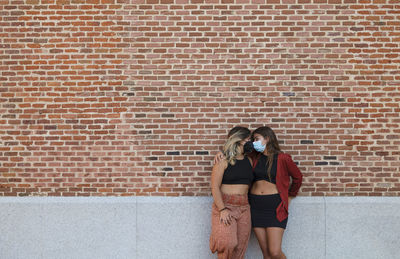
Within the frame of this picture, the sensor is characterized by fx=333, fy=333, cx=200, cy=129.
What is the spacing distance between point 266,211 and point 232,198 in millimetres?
463

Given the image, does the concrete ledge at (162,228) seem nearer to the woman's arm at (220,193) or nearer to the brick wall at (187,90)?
the brick wall at (187,90)

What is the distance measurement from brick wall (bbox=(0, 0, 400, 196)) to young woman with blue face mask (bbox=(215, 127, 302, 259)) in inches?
18.6

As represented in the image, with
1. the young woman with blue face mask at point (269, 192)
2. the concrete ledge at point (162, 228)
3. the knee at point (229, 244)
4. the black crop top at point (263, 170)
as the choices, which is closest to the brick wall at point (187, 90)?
the concrete ledge at point (162, 228)

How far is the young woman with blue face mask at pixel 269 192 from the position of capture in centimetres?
398

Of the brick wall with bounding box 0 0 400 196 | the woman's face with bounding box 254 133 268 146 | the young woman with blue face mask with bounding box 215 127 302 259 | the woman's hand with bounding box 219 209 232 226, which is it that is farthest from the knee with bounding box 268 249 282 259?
the woman's face with bounding box 254 133 268 146

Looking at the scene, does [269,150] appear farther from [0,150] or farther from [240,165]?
[0,150]

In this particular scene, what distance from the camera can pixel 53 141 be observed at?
4.55m

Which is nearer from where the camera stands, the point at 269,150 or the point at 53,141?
the point at 269,150

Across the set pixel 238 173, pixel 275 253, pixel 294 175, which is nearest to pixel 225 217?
pixel 238 173

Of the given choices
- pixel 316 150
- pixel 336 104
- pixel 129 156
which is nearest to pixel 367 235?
pixel 316 150

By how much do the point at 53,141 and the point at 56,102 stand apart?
1.75ft

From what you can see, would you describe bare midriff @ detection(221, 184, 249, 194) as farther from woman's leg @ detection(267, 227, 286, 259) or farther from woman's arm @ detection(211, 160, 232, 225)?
woman's leg @ detection(267, 227, 286, 259)

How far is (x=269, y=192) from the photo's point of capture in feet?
13.2

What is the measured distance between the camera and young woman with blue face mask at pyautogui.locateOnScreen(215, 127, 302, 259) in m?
3.98
